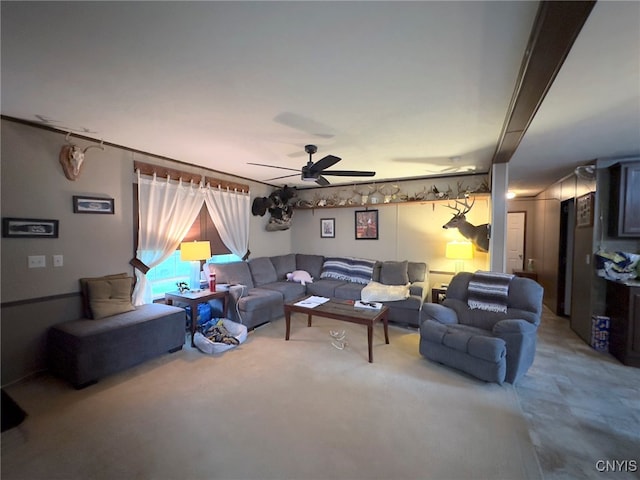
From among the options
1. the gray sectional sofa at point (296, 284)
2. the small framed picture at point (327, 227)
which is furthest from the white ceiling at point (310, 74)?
the small framed picture at point (327, 227)

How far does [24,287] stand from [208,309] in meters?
2.01

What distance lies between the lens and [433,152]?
11.6 ft

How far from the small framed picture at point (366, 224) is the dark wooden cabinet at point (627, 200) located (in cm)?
328

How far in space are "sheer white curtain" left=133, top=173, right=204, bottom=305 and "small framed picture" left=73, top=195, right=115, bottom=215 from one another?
0.32 metres

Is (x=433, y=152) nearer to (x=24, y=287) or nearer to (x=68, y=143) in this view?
(x=68, y=143)

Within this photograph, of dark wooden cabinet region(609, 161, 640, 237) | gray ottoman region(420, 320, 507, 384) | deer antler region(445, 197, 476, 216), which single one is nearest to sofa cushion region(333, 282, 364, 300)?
gray ottoman region(420, 320, 507, 384)

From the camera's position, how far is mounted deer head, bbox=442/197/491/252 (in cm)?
430

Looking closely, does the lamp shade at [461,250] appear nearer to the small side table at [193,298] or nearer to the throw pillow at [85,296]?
the small side table at [193,298]

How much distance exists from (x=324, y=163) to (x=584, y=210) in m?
3.68

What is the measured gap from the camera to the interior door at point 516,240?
261 inches

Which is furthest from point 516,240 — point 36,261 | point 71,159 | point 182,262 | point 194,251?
point 36,261

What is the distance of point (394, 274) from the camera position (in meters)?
4.81

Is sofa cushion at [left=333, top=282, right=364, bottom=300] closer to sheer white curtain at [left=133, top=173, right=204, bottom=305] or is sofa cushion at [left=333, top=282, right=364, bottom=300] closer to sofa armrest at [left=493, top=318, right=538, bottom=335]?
sofa armrest at [left=493, top=318, right=538, bottom=335]

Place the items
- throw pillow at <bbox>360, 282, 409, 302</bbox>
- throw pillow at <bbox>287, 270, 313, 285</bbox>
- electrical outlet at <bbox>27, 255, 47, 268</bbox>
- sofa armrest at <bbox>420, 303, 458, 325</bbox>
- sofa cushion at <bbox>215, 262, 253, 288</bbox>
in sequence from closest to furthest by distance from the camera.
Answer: electrical outlet at <bbox>27, 255, 47, 268</bbox> → sofa armrest at <bbox>420, 303, 458, 325</bbox> → throw pillow at <bbox>360, 282, 409, 302</bbox> → sofa cushion at <bbox>215, 262, 253, 288</bbox> → throw pillow at <bbox>287, 270, 313, 285</bbox>
